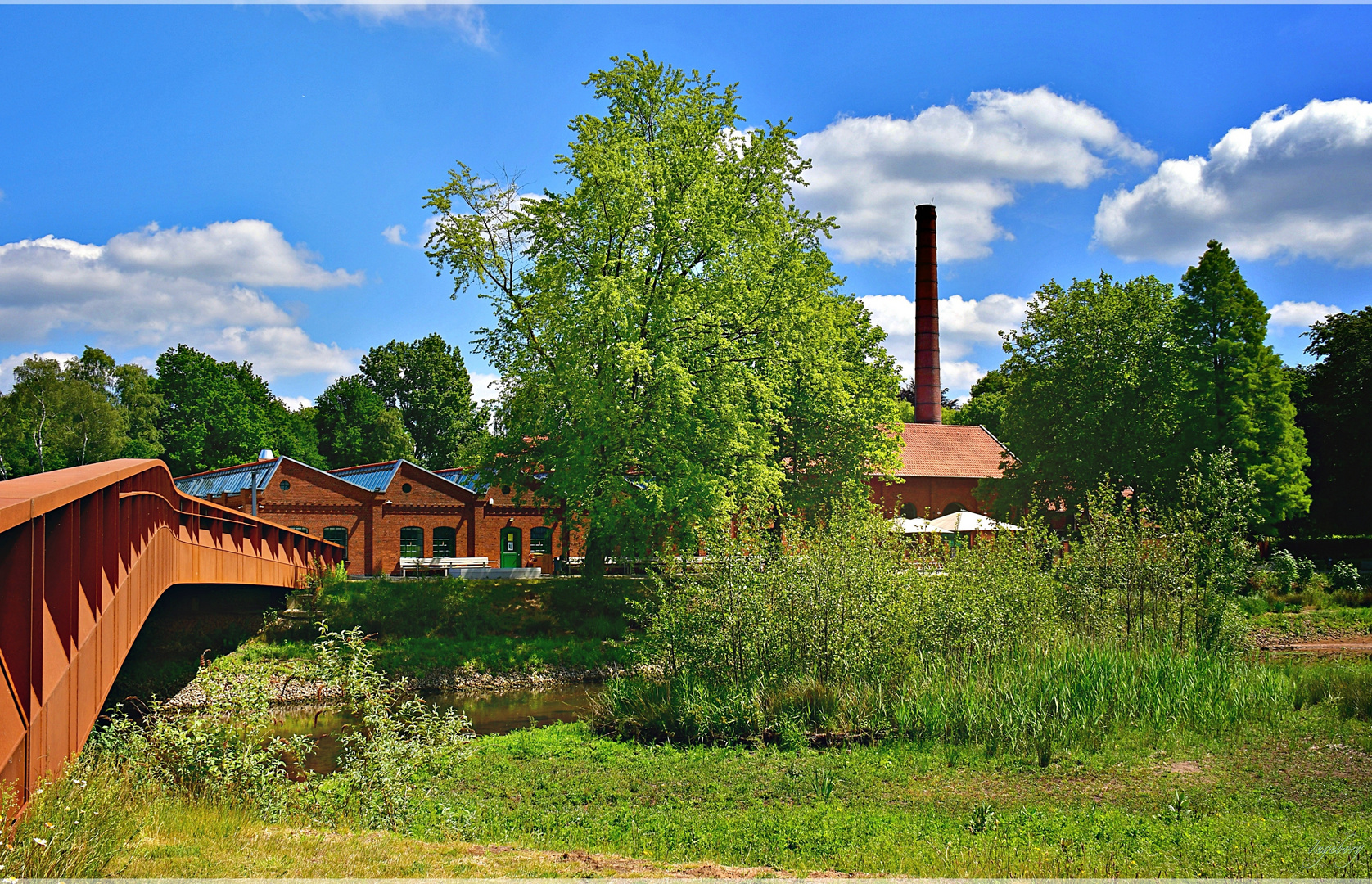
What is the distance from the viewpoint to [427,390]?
7256cm

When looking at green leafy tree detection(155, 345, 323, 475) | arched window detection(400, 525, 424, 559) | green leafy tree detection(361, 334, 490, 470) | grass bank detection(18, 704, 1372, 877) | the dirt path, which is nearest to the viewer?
grass bank detection(18, 704, 1372, 877)

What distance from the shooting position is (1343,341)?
43.1 metres

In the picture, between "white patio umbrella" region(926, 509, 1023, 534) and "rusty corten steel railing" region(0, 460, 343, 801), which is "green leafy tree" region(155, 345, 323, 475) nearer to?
"white patio umbrella" region(926, 509, 1023, 534)

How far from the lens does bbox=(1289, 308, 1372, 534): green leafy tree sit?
40.6m

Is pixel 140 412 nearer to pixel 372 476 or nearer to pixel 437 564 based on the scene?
pixel 372 476

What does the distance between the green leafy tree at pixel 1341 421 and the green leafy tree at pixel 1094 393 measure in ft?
31.3

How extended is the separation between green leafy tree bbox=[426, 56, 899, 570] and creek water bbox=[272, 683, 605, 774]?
4627mm

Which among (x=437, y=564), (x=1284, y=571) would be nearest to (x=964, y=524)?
(x=1284, y=571)

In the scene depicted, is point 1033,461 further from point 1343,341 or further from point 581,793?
point 581,793

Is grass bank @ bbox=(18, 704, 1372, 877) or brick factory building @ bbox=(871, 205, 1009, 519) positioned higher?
brick factory building @ bbox=(871, 205, 1009, 519)

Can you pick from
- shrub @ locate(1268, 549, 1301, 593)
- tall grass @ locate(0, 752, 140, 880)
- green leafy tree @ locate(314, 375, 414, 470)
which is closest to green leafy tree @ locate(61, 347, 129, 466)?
green leafy tree @ locate(314, 375, 414, 470)

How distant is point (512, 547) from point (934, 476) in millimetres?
22873

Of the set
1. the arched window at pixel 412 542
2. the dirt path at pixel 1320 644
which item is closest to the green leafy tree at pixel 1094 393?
the dirt path at pixel 1320 644

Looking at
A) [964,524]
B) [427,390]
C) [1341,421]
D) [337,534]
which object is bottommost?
[337,534]
